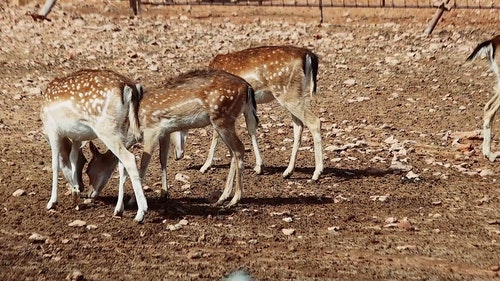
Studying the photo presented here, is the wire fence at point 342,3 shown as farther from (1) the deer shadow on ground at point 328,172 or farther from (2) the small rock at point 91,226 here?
(2) the small rock at point 91,226

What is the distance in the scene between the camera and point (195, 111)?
30.8ft

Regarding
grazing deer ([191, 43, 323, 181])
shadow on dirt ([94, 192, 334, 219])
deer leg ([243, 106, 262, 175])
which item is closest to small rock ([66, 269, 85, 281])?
shadow on dirt ([94, 192, 334, 219])

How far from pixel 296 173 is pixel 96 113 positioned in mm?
2813

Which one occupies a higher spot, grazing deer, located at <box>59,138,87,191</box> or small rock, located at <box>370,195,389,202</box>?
grazing deer, located at <box>59,138,87,191</box>

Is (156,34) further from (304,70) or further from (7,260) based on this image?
(7,260)

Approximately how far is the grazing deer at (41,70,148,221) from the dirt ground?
482mm

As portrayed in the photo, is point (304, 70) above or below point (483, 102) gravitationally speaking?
above

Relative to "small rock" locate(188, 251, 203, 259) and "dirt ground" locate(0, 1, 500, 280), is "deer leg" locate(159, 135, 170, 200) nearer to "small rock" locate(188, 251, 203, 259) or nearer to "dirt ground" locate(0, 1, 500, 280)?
"dirt ground" locate(0, 1, 500, 280)

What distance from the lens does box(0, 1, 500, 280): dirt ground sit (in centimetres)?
794

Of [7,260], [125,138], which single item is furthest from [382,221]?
[7,260]

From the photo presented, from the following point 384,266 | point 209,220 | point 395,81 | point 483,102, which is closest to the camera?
point 384,266

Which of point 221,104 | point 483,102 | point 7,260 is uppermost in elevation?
point 221,104

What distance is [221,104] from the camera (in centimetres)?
934

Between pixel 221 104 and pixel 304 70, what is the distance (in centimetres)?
198
